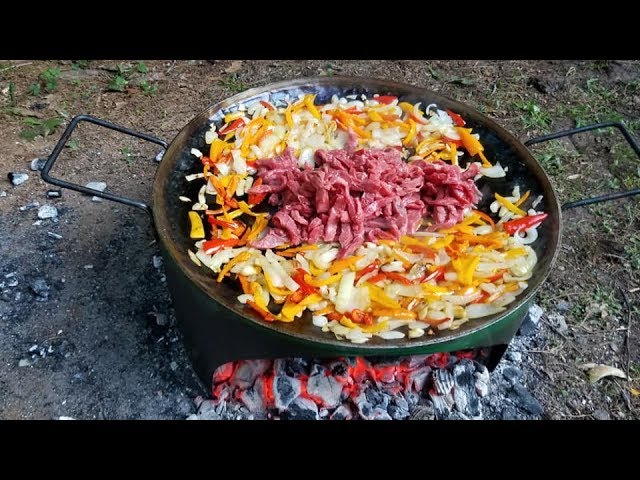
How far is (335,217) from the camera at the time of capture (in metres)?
3.93

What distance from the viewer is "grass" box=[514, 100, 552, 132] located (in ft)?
23.6

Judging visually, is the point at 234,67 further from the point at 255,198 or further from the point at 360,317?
the point at 360,317

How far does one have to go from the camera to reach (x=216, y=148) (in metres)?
4.51

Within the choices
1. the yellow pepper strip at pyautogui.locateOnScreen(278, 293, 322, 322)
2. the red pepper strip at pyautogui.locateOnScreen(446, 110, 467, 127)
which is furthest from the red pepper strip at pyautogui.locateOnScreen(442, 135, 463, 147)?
the yellow pepper strip at pyautogui.locateOnScreen(278, 293, 322, 322)

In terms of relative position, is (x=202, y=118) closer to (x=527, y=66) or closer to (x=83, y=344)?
(x=83, y=344)

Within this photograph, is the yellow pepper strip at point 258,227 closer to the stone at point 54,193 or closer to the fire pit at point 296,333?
the fire pit at point 296,333

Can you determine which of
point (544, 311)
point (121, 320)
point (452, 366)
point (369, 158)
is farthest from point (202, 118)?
point (544, 311)

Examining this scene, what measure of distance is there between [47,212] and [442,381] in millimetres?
4076

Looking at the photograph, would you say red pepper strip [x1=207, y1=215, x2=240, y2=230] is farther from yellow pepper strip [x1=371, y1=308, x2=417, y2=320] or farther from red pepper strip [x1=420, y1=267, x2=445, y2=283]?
red pepper strip [x1=420, y1=267, x2=445, y2=283]

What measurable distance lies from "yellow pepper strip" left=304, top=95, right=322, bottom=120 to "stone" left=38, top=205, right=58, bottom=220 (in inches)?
109

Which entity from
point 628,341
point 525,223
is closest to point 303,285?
point 525,223

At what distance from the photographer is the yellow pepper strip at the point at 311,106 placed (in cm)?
491

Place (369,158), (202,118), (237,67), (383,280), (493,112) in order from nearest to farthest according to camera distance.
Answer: (383,280)
(369,158)
(202,118)
(493,112)
(237,67)

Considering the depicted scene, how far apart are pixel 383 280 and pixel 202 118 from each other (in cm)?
205
